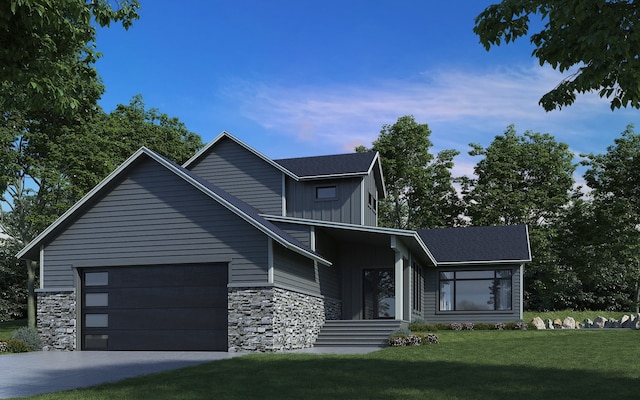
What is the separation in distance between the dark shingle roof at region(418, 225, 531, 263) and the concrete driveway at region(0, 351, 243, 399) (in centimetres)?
1557

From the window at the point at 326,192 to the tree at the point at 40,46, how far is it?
15825 millimetres

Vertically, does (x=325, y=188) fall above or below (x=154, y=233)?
above

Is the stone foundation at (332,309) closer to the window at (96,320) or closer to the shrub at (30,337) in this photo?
the window at (96,320)

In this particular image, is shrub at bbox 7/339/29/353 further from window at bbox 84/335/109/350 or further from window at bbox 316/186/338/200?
window at bbox 316/186/338/200

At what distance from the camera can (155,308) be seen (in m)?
20.4

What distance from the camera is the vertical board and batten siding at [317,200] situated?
2830 centimetres

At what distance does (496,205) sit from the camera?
43.7 meters

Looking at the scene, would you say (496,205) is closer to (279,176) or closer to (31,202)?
(279,176)

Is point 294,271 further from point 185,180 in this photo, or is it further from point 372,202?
point 372,202

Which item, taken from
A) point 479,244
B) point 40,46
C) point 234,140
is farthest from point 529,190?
point 40,46

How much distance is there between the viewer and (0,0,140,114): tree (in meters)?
10.8

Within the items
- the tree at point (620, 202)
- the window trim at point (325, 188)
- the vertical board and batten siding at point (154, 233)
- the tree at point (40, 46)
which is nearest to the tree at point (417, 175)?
the tree at point (620, 202)

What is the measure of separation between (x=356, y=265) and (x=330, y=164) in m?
5.19

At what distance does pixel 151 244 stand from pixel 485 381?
1225cm
